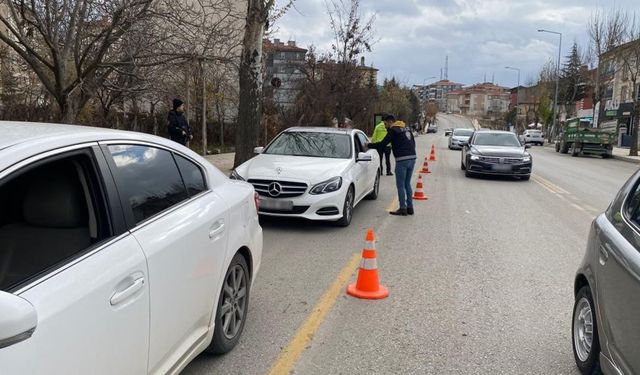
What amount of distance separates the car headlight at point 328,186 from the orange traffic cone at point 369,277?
2683 millimetres

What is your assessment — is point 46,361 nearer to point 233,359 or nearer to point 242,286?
point 233,359

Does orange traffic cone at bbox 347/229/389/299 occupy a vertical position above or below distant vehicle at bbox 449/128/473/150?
below

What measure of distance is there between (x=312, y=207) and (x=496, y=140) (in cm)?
1136

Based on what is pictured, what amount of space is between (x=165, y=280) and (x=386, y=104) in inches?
1789

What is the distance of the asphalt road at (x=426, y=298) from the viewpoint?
391cm

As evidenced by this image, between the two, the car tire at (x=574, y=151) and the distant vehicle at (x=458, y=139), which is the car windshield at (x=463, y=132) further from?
the car tire at (x=574, y=151)

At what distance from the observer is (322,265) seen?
20.7ft

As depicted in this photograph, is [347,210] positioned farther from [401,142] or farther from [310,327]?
[310,327]

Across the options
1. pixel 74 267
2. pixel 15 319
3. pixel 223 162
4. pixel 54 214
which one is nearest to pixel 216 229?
pixel 54 214

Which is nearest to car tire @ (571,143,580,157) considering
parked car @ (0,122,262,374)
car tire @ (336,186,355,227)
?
car tire @ (336,186,355,227)

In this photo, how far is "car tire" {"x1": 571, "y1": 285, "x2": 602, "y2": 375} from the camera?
341cm

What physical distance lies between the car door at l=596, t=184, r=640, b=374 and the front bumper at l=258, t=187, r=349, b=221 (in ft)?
15.5

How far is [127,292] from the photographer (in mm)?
2434

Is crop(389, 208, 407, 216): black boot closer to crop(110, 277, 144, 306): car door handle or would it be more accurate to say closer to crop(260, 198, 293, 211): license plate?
crop(260, 198, 293, 211): license plate
